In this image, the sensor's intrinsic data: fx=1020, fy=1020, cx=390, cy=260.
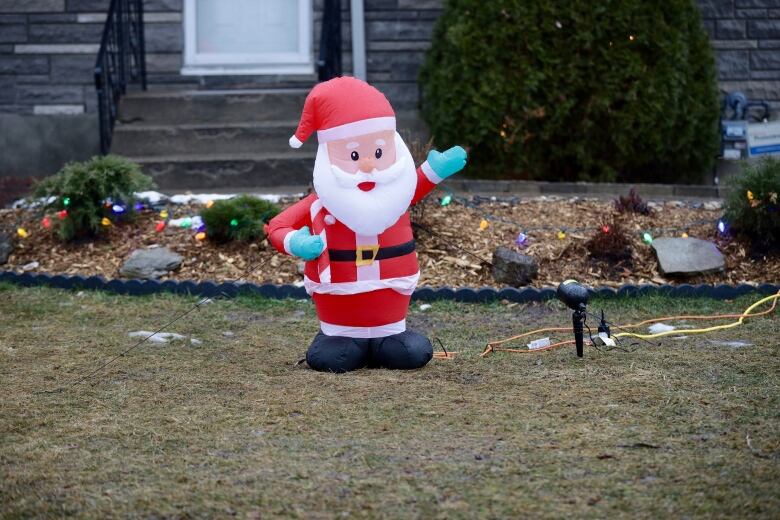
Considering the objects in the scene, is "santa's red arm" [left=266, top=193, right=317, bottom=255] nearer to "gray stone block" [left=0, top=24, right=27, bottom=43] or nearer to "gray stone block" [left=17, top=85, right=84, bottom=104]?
"gray stone block" [left=17, top=85, right=84, bottom=104]

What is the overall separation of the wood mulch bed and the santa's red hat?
2112 millimetres

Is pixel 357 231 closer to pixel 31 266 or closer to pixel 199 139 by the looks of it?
pixel 31 266

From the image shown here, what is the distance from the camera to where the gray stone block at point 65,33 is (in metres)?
10.1

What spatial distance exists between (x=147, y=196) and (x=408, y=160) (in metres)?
3.74

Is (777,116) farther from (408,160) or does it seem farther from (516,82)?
(408,160)

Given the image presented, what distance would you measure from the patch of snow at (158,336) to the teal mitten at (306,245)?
1265 millimetres

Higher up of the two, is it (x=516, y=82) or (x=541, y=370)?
(x=516, y=82)

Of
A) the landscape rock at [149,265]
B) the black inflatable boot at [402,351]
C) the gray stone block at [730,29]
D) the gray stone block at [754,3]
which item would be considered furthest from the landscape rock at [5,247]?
the gray stone block at [754,3]

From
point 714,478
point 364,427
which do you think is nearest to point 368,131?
point 364,427

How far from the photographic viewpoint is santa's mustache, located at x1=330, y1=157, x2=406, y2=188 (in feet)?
14.8

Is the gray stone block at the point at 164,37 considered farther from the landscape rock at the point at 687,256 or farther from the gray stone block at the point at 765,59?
the gray stone block at the point at 765,59

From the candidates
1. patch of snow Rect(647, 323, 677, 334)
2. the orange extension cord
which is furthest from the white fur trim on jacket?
patch of snow Rect(647, 323, 677, 334)

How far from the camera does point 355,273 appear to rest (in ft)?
15.0

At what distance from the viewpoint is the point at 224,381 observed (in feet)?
14.8
